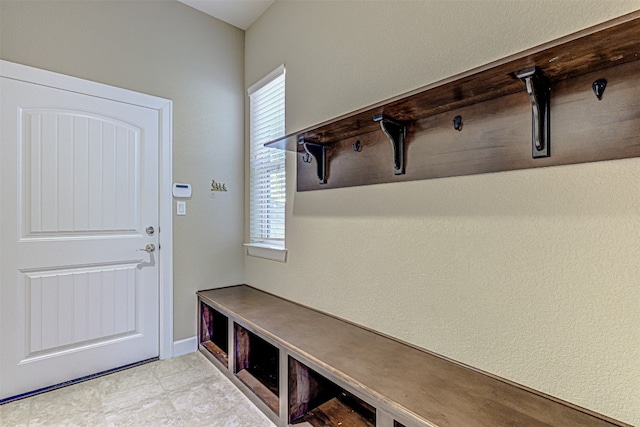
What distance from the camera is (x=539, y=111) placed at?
1082 millimetres

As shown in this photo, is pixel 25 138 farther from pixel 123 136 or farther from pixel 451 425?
pixel 451 425

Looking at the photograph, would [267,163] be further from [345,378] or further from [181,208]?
[345,378]

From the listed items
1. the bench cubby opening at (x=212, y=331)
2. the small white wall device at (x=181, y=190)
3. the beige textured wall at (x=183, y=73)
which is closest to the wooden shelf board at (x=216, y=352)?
the bench cubby opening at (x=212, y=331)

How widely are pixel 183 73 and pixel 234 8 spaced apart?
71 cm

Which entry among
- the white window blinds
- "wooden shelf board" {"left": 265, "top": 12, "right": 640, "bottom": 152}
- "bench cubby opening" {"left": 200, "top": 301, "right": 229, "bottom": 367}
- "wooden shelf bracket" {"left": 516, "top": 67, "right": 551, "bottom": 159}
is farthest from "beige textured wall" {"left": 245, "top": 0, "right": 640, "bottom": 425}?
"bench cubby opening" {"left": 200, "top": 301, "right": 229, "bottom": 367}

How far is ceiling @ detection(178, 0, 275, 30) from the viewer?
259 centimetres

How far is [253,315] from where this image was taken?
2039 mm

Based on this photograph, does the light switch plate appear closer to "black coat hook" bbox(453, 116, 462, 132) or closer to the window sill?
the window sill

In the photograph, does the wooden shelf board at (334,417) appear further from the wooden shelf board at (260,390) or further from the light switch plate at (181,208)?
the light switch plate at (181,208)

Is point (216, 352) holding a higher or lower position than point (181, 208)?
lower

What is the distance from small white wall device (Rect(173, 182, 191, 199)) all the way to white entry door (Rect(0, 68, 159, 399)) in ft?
0.49

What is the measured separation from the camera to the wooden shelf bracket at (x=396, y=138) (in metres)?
1.51

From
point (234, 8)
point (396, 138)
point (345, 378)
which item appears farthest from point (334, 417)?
point (234, 8)

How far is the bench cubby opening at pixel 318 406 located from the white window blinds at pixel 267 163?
1.13m
